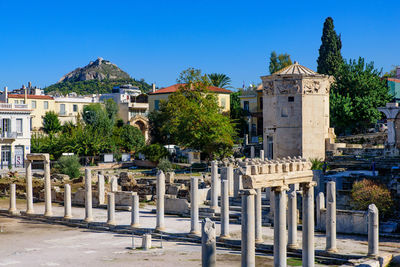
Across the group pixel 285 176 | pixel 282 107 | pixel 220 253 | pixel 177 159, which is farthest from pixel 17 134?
pixel 285 176

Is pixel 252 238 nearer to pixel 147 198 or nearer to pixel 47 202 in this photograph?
pixel 47 202

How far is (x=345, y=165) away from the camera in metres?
34.4

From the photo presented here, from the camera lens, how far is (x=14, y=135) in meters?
52.4

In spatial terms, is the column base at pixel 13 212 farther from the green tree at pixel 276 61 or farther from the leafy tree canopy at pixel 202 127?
the green tree at pixel 276 61

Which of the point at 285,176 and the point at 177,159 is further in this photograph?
the point at 177,159

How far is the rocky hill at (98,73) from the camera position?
505 ft

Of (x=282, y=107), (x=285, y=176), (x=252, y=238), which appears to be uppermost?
(x=282, y=107)

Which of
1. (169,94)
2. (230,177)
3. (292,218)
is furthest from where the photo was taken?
(169,94)

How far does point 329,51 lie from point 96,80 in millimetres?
101868

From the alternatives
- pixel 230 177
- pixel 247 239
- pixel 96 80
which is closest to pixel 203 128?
pixel 230 177

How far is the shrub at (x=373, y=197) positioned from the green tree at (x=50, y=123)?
162 ft

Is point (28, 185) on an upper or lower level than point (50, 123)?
lower

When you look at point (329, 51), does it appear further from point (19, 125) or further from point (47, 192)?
point (47, 192)

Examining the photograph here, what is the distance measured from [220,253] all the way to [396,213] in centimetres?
869
